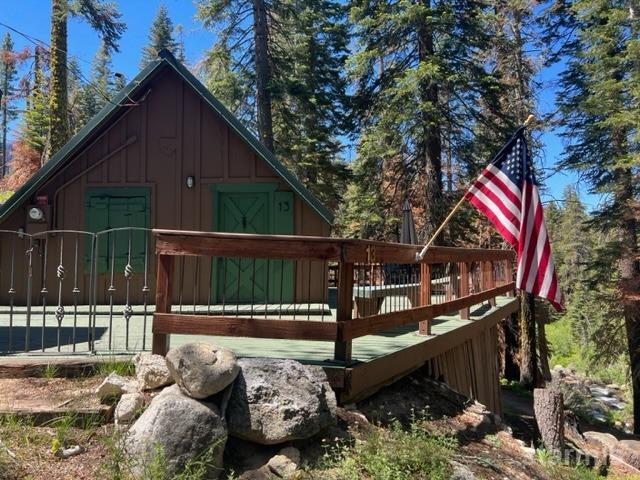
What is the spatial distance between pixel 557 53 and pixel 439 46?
22.0 ft

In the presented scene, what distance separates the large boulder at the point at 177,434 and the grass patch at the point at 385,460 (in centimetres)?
69

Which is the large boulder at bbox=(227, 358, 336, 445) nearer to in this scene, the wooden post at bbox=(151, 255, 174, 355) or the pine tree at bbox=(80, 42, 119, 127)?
the wooden post at bbox=(151, 255, 174, 355)

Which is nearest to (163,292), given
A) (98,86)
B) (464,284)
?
(464,284)

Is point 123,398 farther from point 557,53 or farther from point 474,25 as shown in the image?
point 557,53

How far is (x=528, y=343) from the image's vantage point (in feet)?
55.0

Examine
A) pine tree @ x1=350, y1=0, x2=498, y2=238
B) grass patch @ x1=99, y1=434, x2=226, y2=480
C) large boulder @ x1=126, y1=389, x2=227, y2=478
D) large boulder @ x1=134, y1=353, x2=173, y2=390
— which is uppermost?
pine tree @ x1=350, y1=0, x2=498, y2=238

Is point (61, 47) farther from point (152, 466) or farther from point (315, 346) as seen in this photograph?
point (152, 466)

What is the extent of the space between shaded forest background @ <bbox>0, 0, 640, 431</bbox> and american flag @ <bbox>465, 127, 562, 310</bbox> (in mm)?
8181

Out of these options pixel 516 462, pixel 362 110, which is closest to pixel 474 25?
pixel 362 110

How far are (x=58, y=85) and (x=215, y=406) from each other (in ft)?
54.2

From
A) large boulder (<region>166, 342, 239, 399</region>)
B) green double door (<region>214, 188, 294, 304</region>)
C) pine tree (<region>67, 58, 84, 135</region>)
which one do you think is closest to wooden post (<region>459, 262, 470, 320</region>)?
green double door (<region>214, 188, 294, 304</region>)

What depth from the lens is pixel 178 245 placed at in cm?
434

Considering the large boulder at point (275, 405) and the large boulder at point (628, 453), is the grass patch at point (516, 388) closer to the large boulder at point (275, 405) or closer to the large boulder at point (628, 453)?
the large boulder at point (628, 453)

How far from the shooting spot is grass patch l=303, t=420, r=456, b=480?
3.53m
